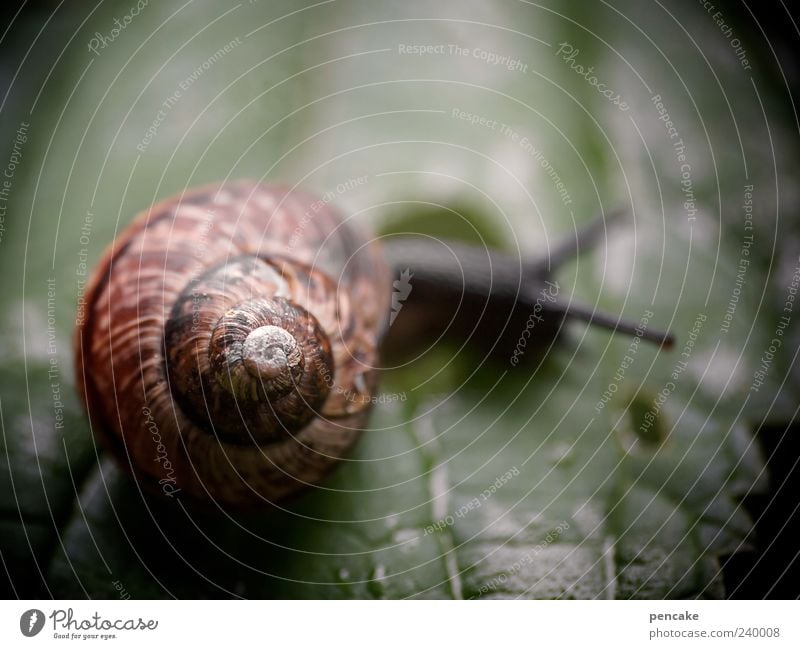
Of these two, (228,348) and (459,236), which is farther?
(459,236)

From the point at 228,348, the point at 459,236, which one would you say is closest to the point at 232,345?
the point at 228,348

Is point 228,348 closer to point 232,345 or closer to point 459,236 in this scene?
point 232,345
